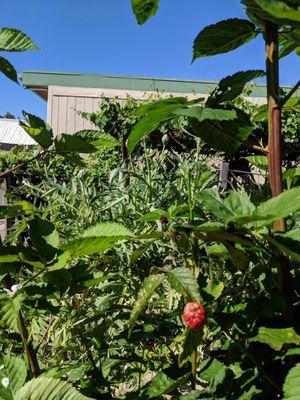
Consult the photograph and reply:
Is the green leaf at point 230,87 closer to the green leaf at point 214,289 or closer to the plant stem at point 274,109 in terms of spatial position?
the plant stem at point 274,109

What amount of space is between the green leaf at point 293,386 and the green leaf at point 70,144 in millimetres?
697

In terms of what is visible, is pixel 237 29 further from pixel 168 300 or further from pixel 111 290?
pixel 111 290

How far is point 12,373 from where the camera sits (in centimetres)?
108

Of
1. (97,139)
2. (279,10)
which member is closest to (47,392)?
(97,139)

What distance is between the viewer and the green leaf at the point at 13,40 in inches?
42.7

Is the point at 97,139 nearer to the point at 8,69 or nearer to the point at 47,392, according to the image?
the point at 8,69

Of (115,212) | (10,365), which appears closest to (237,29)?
(10,365)

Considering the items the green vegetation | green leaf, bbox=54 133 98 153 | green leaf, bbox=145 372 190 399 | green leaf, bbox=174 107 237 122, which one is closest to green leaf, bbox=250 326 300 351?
the green vegetation

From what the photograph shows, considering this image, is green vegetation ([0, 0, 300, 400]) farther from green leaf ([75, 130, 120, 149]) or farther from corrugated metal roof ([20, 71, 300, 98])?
corrugated metal roof ([20, 71, 300, 98])

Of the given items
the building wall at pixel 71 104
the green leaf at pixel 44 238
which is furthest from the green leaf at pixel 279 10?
the building wall at pixel 71 104

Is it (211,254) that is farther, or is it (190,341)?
(211,254)

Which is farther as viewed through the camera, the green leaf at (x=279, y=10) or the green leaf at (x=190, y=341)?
the green leaf at (x=190, y=341)

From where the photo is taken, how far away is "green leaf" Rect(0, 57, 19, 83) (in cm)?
111

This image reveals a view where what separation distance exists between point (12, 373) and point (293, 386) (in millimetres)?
584
